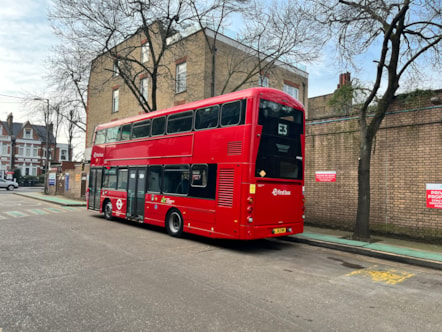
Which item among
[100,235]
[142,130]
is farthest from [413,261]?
[142,130]

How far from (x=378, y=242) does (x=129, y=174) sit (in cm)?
927

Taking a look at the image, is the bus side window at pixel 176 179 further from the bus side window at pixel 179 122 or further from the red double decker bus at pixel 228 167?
the bus side window at pixel 179 122

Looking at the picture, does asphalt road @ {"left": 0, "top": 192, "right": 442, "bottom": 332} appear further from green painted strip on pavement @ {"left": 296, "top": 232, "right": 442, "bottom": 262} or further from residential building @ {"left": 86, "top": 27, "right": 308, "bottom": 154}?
residential building @ {"left": 86, "top": 27, "right": 308, "bottom": 154}

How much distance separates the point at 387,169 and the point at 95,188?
12726 mm

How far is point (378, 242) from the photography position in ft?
30.9

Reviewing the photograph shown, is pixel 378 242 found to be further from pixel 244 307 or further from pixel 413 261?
pixel 244 307

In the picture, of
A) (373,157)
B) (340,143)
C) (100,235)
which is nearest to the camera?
(100,235)

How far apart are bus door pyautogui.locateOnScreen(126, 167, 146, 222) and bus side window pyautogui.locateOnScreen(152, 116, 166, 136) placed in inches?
59.8

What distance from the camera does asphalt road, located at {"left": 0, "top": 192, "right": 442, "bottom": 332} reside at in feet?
13.1

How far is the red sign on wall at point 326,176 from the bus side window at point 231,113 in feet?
18.2

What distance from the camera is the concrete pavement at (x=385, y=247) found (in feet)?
24.8

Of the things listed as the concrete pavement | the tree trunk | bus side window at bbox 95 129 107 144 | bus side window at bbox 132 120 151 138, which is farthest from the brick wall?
bus side window at bbox 95 129 107 144

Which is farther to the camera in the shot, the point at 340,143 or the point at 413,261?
the point at 340,143

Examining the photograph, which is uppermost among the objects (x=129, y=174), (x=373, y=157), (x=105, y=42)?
(x=105, y=42)
